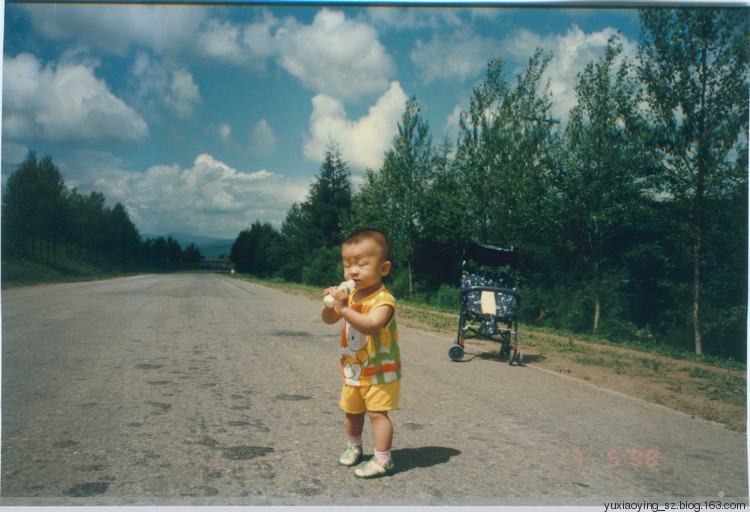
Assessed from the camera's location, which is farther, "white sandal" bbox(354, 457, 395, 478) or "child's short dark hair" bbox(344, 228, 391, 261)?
"white sandal" bbox(354, 457, 395, 478)

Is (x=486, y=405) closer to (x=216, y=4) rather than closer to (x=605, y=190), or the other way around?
(x=216, y=4)

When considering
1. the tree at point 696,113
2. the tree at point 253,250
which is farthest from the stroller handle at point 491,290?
the tree at point 253,250

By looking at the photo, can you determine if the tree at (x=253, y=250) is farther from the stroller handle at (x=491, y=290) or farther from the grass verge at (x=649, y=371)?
the stroller handle at (x=491, y=290)

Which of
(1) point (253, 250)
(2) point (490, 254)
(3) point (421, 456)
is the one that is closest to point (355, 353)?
(3) point (421, 456)

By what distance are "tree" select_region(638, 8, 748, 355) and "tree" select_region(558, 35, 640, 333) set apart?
1269mm

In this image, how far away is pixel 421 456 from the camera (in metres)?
3.02

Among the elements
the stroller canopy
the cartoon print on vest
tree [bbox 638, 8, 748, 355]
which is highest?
tree [bbox 638, 8, 748, 355]

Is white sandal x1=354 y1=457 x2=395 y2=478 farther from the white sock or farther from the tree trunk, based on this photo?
the tree trunk

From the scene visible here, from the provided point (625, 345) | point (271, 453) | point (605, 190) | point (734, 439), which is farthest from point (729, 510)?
point (605, 190)

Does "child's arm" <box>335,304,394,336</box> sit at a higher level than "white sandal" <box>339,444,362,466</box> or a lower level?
higher

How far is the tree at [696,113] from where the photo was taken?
524cm
